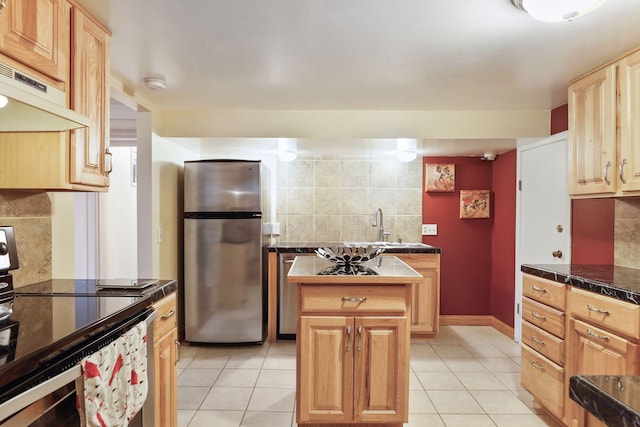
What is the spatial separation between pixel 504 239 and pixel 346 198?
67.3 inches

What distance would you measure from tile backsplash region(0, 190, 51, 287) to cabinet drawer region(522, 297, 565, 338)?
105 inches

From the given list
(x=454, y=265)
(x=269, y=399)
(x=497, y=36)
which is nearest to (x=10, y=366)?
(x=269, y=399)

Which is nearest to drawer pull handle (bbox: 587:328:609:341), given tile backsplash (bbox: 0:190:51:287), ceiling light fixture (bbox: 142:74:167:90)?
tile backsplash (bbox: 0:190:51:287)

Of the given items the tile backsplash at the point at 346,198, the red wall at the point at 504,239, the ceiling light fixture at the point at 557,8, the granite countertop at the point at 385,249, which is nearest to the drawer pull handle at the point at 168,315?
the granite countertop at the point at 385,249

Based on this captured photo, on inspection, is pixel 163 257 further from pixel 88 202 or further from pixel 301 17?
pixel 301 17

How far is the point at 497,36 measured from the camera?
70.9 inches

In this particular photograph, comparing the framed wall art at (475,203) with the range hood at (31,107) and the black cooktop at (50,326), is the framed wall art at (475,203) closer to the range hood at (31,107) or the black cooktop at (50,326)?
the black cooktop at (50,326)

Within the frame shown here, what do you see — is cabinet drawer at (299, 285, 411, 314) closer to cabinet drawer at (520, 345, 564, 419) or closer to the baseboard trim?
cabinet drawer at (520, 345, 564, 419)

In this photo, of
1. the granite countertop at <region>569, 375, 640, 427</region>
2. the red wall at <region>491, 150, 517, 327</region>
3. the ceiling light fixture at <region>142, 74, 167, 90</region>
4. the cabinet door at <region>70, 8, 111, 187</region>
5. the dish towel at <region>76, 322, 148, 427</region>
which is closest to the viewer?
the granite countertop at <region>569, 375, 640, 427</region>

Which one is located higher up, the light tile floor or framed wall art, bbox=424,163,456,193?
framed wall art, bbox=424,163,456,193

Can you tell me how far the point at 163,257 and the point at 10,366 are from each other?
7.87 ft

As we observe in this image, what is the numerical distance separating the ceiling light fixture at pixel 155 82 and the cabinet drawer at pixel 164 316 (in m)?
1.42

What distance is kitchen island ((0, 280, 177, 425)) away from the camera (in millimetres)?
864

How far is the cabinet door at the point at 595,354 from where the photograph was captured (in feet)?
5.25
